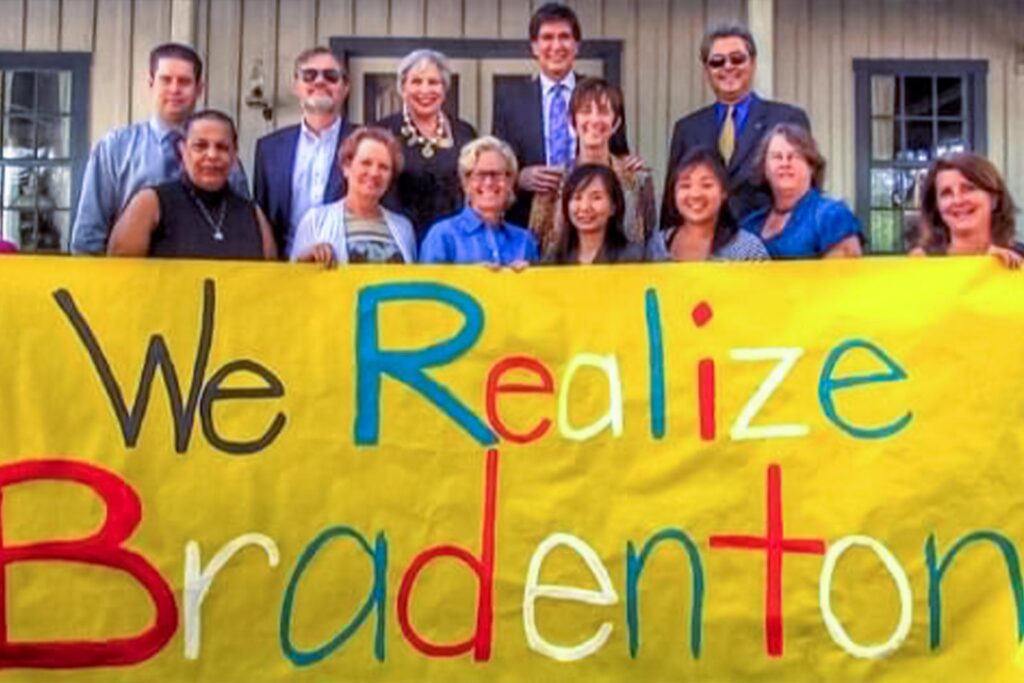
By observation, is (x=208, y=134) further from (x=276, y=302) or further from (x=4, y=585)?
(x=4, y=585)

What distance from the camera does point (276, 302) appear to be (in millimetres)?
4320

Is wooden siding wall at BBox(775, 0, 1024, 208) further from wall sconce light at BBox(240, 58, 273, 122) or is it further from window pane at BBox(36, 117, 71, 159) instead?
window pane at BBox(36, 117, 71, 159)

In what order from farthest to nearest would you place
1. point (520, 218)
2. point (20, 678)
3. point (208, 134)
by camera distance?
point (520, 218)
point (208, 134)
point (20, 678)

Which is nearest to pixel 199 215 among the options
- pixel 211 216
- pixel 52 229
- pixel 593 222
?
pixel 211 216

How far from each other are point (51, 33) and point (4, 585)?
168 inches

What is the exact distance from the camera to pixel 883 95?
7.69 meters

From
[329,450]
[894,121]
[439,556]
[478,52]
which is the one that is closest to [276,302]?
[329,450]

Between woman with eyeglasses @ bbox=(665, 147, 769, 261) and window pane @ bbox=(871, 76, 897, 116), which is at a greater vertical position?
window pane @ bbox=(871, 76, 897, 116)

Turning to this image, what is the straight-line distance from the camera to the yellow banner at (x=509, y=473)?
416cm

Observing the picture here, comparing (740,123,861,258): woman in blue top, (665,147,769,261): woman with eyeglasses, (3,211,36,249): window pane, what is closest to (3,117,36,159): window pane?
(3,211,36,249): window pane

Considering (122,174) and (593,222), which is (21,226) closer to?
(122,174)

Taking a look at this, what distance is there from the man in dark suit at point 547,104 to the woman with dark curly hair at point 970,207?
131 cm

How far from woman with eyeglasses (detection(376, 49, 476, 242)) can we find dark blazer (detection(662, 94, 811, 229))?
32.7 inches

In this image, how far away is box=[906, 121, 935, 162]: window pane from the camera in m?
7.71
